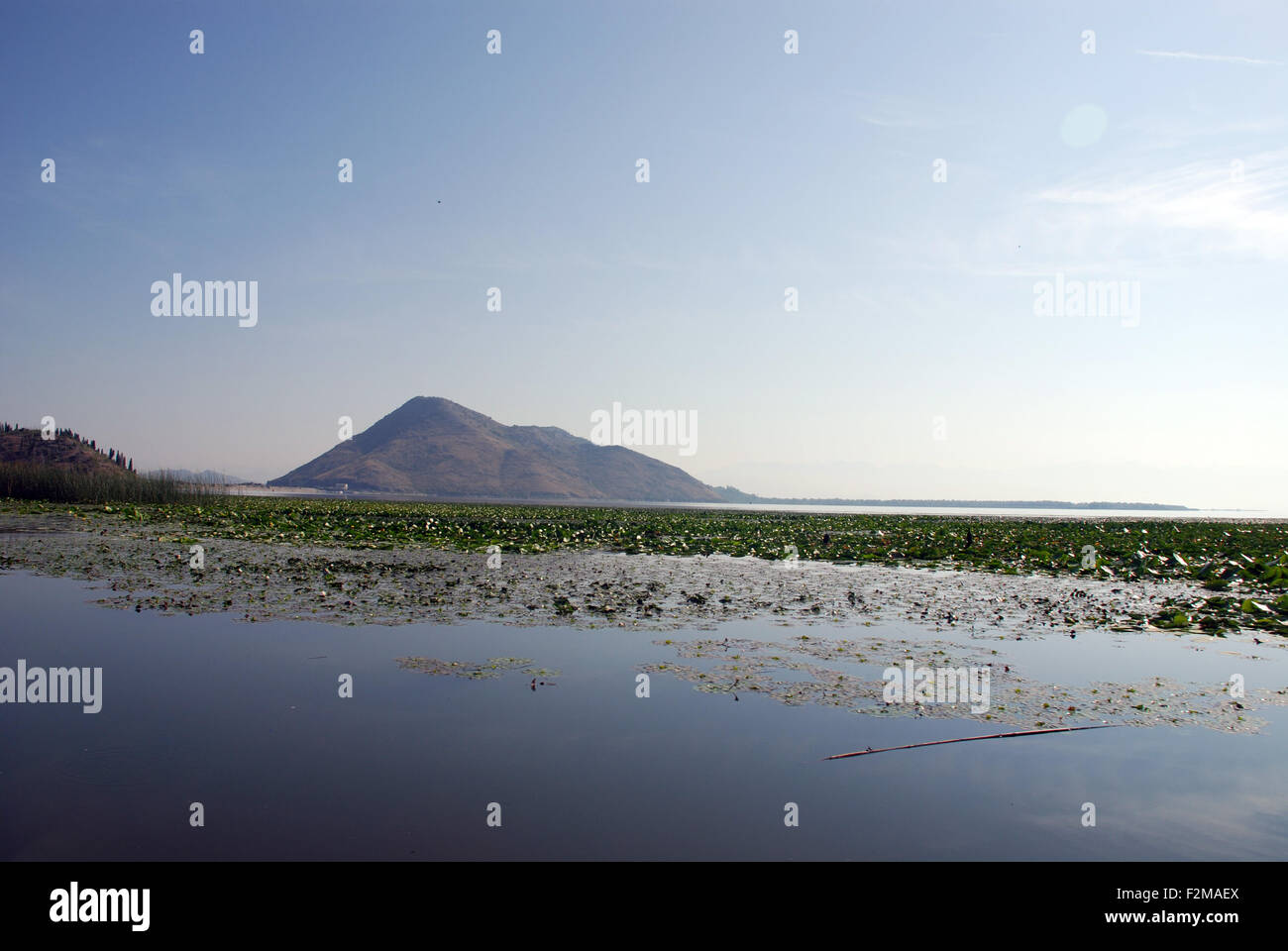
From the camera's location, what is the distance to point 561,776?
22.6 feet

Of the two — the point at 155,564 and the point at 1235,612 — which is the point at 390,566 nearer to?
the point at 155,564

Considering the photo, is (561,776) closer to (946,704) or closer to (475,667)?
(475,667)

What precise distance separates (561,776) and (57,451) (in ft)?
407

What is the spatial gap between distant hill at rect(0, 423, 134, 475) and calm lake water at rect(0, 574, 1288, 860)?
4217 inches

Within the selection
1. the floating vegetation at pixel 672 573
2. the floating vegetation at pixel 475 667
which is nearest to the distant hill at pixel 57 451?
the floating vegetation at pixel 672 573

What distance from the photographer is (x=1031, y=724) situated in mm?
8969

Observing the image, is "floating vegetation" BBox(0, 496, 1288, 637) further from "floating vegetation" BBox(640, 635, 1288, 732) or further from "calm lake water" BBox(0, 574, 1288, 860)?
"calm lake water" BBox(0, 574, 1288, 860)

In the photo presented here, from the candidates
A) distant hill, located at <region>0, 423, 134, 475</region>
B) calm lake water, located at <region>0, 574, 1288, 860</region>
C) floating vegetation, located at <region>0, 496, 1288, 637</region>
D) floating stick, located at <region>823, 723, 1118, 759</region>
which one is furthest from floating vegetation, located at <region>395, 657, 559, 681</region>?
distant hill, located at <region>0, 423, 134, 475</region>

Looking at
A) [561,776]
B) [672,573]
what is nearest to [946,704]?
[561,776]

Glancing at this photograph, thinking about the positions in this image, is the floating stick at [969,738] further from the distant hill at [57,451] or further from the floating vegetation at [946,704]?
the distant hill at [57,451]

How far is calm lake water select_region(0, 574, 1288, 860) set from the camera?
5.64 meters
